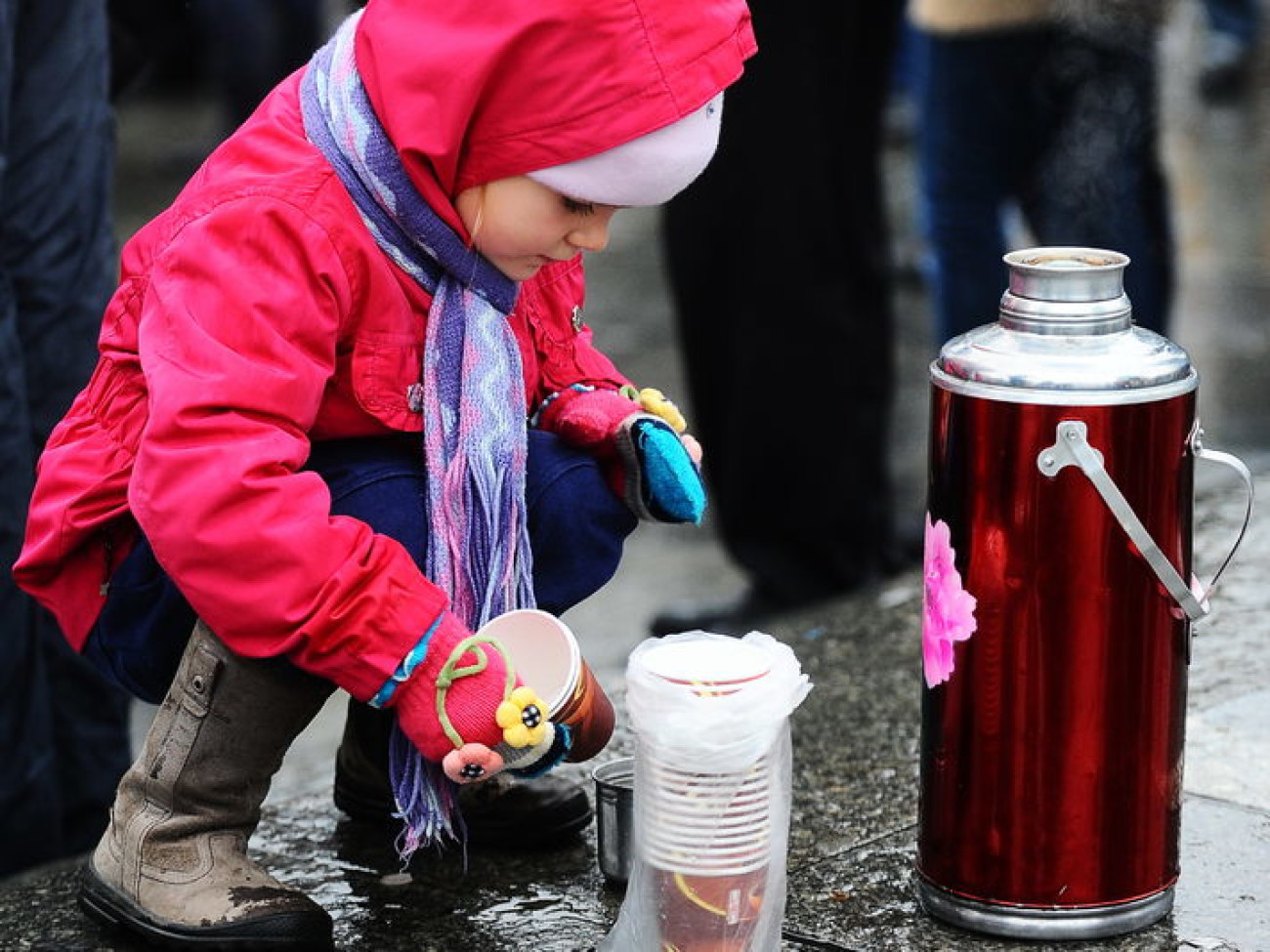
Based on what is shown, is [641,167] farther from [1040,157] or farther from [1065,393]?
[1040,157]

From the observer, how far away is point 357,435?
2.36 metres

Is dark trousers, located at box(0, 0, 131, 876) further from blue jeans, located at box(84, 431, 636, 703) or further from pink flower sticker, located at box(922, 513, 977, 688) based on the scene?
pink flower sticker, located at box(922, 513, 977, 688)

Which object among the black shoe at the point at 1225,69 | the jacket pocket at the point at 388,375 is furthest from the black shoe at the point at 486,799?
the black shoe at the point at 1225,69

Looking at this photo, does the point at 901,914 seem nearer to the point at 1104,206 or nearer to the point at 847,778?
the point at 847,778

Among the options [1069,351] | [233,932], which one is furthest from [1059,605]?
[233,932]

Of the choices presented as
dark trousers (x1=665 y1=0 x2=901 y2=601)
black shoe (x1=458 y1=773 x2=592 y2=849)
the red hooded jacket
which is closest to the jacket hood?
the red hooded jacket

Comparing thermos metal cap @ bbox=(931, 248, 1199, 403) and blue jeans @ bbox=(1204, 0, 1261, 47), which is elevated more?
thermos metal cap @ bbox=(931, 248, 1199, 403)

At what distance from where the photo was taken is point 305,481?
6.97 ft

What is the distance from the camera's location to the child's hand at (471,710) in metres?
2.10

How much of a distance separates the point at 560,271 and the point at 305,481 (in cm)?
56

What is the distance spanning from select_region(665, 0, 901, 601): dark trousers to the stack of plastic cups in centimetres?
189

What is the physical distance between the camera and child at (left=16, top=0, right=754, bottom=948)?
6.91 feet

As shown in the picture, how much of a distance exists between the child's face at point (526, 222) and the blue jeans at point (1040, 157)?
2115mm

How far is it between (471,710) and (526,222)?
514 millimetres
